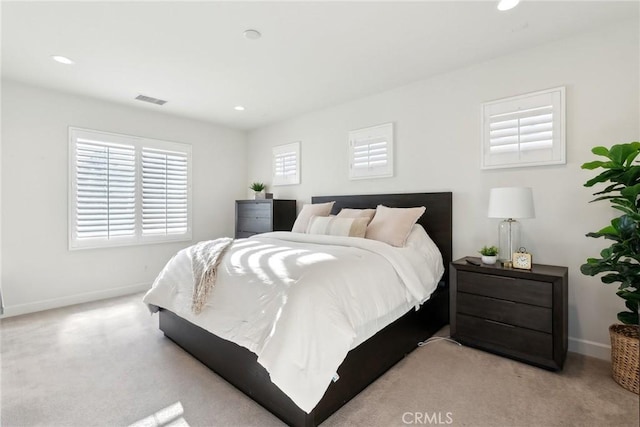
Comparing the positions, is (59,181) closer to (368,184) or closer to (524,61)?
(368,184)

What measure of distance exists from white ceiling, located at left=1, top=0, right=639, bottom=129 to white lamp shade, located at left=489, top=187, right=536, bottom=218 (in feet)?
4.26

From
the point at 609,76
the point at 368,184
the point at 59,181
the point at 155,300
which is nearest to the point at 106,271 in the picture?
the point at 59,181

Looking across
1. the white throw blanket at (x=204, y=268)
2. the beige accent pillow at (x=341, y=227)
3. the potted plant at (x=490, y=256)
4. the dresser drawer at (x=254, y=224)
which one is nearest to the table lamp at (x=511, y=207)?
the potted plant at (x=490, y=256)

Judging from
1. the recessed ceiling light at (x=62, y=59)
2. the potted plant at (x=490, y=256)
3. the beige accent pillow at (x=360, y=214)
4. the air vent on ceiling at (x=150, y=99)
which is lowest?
the potted plant at (x=490, y=256)

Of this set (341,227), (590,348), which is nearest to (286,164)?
(341,227)

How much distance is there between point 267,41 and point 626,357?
3.47 metres

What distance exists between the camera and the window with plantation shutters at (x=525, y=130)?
8.38 feet

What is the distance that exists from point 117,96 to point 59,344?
2.88 meters

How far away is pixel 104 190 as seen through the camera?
399 cm

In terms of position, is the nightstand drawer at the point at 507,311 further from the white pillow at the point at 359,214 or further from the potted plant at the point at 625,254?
the white pillow at the point at 359,214

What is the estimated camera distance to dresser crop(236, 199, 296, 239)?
4414 millimetres

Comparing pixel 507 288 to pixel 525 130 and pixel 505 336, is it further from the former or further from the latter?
pixel 525 130

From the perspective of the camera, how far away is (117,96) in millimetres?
3809

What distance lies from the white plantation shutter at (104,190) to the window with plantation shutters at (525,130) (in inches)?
175
